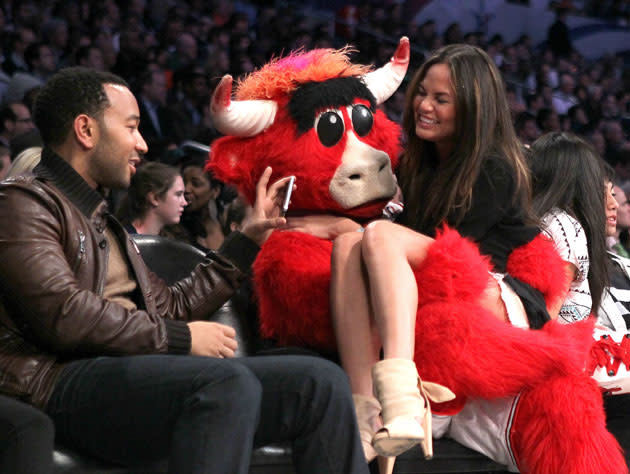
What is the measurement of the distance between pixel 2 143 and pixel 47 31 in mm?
2190

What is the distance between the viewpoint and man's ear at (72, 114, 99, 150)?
2182 millimetres

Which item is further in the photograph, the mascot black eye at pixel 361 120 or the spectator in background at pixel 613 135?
the spectator in background at pixel 613 135

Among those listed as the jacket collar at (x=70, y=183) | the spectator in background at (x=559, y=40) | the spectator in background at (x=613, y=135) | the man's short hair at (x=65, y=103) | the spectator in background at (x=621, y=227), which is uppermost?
the man's short hair at (x=65, y=103)

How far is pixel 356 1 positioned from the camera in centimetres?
1141

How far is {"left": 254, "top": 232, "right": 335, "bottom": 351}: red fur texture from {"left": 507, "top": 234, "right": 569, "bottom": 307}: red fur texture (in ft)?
1.64

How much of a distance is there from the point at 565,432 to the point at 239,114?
3.82ft

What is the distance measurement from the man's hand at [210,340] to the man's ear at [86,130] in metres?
0.48

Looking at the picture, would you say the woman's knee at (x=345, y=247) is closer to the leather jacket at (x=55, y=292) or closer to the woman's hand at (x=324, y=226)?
the woman's hand at (x=324, y=226)

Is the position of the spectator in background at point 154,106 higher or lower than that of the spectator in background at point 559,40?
higher

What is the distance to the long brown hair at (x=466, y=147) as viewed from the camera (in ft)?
8.12

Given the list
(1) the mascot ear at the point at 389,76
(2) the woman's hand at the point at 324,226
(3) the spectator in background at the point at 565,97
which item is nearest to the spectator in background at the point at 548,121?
(3) the spectator in background at the point at 565,97

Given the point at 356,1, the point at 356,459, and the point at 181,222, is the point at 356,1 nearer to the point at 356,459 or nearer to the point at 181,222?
the point at 181,222

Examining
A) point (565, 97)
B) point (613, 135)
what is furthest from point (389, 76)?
point (565, 97)

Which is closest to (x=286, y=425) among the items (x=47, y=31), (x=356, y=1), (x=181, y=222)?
(x=181, y=222)
